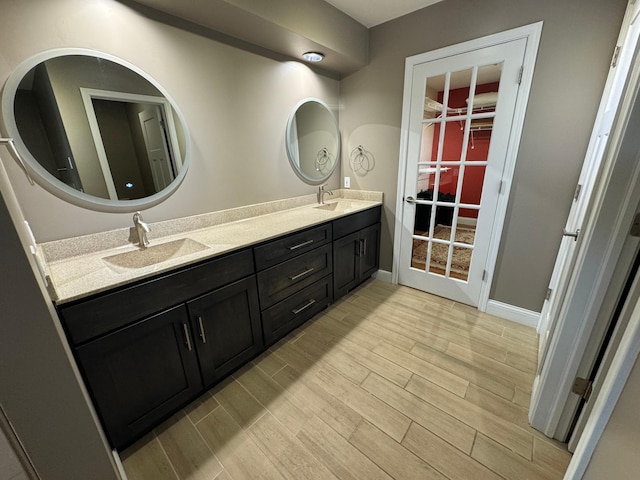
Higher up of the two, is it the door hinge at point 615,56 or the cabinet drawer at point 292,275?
the door hinge at point 615,56

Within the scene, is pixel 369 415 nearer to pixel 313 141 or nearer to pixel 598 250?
pixel 598 250

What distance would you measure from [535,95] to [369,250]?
5.60 ft

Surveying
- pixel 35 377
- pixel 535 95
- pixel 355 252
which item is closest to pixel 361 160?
pixel 355 252

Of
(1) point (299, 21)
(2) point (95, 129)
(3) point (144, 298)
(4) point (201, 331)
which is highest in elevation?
(1) point (299, 21)

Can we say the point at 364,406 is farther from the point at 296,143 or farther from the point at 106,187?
the point at 296,143

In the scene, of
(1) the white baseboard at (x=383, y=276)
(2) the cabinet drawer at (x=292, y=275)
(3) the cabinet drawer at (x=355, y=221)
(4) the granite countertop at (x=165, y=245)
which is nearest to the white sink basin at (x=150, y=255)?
(4) the granite countertop at (x=165, y=245)

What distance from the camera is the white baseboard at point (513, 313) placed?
2006 millimetres

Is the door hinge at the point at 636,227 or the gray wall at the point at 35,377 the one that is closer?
the gray wall at the point at 35,377

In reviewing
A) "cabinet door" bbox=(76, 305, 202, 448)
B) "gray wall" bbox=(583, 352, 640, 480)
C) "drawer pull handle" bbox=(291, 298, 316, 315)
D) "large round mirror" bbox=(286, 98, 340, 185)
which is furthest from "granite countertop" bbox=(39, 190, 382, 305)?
"gray wall" bbox=(583, 352, 640, 480)

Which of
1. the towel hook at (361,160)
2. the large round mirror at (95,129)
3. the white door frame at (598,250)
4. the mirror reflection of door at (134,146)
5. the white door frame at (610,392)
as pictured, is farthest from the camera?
the towel hook at (361,160)

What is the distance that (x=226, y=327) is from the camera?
1.46 metres

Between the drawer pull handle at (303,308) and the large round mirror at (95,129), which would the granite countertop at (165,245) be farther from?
the drawer pull handle at (303,308)

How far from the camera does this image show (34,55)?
3.74 feet

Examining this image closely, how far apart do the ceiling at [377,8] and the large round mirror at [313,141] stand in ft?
2.26
